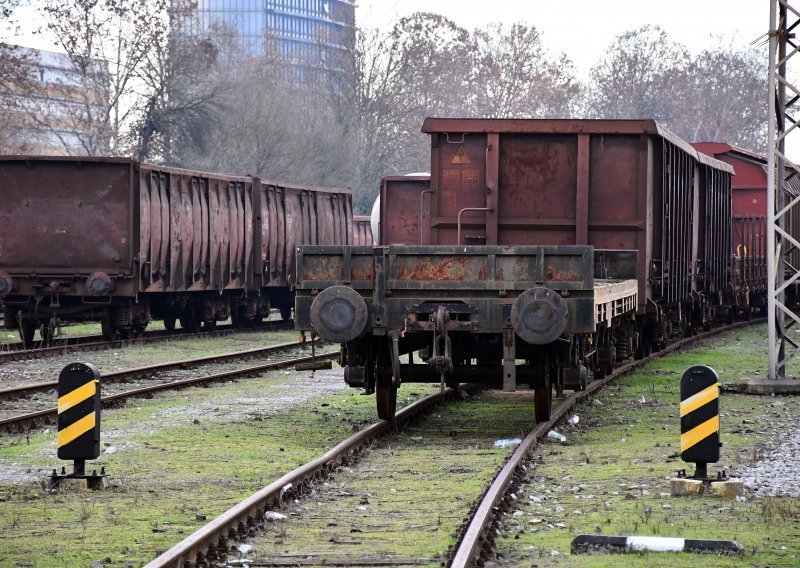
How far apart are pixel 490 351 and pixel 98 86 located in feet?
139

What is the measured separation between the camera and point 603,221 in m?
16.4

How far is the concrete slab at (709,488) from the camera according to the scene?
30.9 feet

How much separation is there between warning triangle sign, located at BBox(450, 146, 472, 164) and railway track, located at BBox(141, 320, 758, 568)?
4.44 m

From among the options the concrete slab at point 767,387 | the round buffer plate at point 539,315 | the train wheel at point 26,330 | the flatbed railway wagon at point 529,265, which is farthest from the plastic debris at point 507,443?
the train wheel at point 26,330

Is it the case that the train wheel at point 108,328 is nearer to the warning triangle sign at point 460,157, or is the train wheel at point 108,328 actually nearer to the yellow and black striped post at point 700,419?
the warning triangle sign at point 460,157

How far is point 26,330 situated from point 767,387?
14.1 meters

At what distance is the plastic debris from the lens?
11938 millimetres

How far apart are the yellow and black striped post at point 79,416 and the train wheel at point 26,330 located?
15443 millimetres

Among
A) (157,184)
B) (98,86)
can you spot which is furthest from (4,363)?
(98,86)

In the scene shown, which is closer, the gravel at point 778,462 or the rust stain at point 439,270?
the gravel at point 778,462

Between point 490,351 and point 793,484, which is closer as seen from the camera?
point 793,484

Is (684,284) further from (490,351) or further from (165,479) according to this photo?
(165,479)

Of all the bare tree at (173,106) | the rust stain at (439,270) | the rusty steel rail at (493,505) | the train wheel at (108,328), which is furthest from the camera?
the bare tree at (173,106)

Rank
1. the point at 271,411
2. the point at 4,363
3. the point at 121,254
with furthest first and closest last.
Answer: the point at 121,254, the point at 4,363, the point at 271,411
